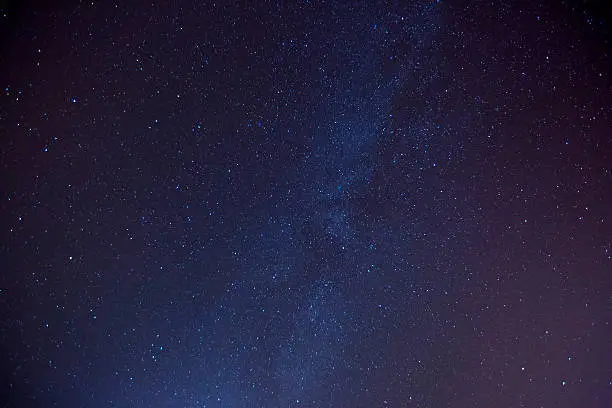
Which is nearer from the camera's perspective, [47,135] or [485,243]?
[47,135]

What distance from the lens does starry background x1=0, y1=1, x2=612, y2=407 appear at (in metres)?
0.61

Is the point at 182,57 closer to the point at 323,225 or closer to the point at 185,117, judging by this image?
the point at 185,117

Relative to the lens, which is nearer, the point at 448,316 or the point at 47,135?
the point at 47,135

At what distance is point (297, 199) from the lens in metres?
0.66

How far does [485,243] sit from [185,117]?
51 cm

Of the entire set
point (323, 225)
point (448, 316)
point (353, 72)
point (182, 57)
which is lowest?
point (448, 316)

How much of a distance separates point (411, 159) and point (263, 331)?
350 millimetres

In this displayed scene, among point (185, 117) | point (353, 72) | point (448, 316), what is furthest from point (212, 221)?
point (448, 316)

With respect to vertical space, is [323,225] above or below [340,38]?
below

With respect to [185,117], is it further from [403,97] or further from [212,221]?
[403,97]

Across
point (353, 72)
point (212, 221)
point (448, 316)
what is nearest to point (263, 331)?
point (212, 221)

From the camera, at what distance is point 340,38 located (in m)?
0.64

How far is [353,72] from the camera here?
0.65 meters

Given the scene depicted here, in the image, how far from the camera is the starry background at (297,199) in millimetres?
613
